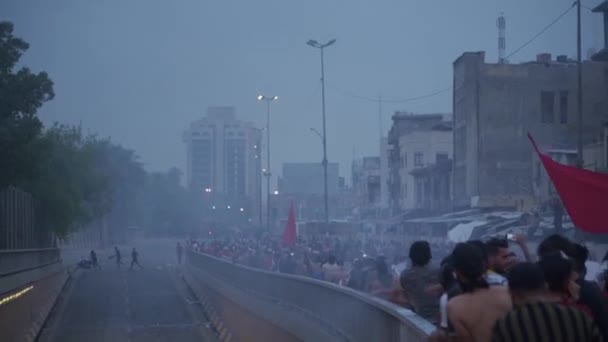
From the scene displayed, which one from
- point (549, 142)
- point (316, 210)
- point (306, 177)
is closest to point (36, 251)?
point (549, 142)

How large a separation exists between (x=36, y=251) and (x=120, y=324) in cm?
1286

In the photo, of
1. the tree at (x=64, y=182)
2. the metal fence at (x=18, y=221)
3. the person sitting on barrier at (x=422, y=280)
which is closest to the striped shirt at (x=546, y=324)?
the person sitting on barrier at (x=422, y=280)

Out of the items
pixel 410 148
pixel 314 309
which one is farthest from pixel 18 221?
pixel 410 148

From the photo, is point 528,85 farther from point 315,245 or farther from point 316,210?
point 316,210

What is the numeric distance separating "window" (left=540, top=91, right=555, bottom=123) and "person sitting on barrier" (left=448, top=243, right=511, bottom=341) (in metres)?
45.0

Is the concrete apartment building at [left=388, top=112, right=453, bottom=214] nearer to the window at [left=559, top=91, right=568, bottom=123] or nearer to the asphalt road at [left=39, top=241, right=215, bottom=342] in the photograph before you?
the window at [left=559, top=91, right=568, bottom=123]

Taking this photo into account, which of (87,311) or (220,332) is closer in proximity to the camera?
(220,332)

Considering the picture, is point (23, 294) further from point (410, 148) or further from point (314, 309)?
point (410, 148)

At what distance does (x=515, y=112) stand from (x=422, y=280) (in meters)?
42.9

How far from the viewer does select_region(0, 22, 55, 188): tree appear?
3678 cm

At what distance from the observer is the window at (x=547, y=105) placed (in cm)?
5056

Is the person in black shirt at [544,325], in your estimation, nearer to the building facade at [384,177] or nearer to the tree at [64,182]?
the tree at [64,182]

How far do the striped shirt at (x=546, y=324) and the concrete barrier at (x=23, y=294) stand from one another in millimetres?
16418

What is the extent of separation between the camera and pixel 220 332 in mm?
27812
